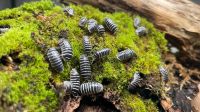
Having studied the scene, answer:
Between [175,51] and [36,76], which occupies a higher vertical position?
[36,76]

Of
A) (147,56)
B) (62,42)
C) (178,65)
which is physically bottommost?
(178,65)

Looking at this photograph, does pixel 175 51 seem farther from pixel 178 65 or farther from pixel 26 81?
pixel 26 81

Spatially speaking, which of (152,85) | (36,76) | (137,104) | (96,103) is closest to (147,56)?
(152,85)

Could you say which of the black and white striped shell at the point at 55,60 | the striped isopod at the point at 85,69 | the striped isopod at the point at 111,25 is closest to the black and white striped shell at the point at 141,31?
the striped isopod at the point at 111,25

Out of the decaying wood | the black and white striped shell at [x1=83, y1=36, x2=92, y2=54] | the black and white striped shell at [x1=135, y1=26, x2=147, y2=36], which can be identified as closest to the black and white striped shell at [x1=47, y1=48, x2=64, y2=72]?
the black and white striped shell at [x1=83, y1=36, x2=92, y2=54]

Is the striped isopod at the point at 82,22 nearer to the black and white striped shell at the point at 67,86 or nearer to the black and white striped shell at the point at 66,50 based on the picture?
the black and white striped shell at the point at 66,50

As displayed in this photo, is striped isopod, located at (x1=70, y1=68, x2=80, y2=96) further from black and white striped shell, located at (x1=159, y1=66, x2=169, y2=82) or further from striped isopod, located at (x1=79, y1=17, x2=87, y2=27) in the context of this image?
black and white striped shell, located at (x1=159, y1=66, x2=169, y2=82)

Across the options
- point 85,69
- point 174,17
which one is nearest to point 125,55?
point 85,69
